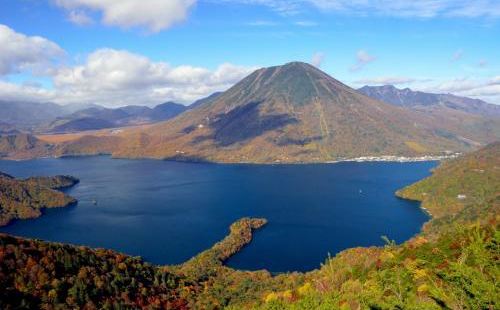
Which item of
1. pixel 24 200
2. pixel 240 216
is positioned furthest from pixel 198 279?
pixel 24 200

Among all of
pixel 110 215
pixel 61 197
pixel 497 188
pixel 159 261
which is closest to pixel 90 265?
pixel 159 261

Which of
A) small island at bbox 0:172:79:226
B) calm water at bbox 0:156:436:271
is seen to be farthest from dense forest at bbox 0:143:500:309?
small island at bbox 0:172:79:226

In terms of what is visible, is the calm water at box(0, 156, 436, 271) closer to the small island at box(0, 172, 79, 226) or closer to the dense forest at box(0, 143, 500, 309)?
the small island at box(0, 172, 79, 226)

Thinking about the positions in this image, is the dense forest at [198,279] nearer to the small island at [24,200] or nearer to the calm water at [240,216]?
the calm water at [240,216]

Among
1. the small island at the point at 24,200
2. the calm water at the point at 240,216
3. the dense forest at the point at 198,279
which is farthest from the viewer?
the small island at the point at 24,200

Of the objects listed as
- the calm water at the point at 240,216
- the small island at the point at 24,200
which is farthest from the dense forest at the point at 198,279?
the small island at the point at 24,200

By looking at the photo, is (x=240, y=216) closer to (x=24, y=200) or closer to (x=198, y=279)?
(x=198, y=279)

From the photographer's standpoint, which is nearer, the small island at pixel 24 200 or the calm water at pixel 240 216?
the calm water at pixel 240 216

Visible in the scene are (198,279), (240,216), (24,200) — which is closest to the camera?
(198,279)

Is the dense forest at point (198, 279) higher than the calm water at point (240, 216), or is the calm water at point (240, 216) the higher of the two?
the dense forest at point (198, 279)
